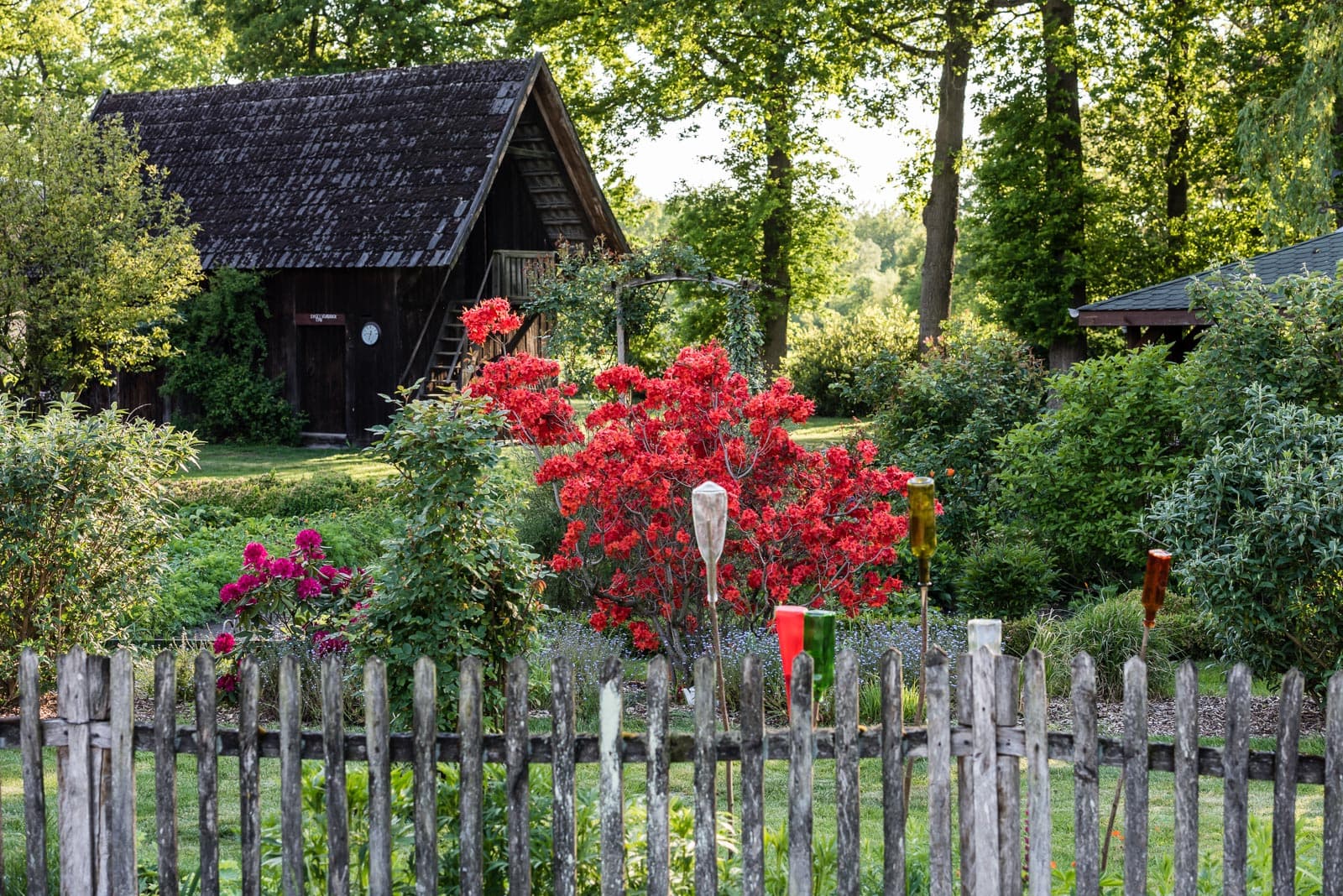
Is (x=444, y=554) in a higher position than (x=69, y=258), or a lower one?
lower

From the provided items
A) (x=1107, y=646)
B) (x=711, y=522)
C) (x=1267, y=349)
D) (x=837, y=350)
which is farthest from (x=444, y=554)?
(x=837, y=350)

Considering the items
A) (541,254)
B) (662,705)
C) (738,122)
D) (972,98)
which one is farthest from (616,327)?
(662,705)

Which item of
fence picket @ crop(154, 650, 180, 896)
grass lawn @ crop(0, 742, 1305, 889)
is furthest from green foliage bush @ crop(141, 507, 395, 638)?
fence picket @ crop(154, 650, 180, 896)

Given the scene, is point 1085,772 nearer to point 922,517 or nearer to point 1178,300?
point 922,517

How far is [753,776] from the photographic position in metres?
3.61

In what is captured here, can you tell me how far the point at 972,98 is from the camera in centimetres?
2478

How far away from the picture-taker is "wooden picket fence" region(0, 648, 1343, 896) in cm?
353

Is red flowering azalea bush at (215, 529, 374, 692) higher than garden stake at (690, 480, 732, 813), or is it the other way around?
garden stake at (690, 480, 732, 813)

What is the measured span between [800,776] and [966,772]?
1.45 feet

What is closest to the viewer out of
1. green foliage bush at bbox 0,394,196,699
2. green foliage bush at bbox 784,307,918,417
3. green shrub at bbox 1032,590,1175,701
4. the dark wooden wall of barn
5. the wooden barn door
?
green foliage bush at bbox 0,394,196,699

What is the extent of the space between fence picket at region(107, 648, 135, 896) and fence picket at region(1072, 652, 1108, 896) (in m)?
2.35

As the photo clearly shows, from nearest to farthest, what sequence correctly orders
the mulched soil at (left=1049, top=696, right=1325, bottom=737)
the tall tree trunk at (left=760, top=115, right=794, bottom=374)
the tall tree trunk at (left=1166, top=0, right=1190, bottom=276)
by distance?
the mulched soil at (left=1049, top=696, right=1325, bottom=737) → the tall tree trunk at (left=1166, top=0, right=1190, bottom=276) → the tall tree trunk at (left=760, top=115, right=794, bottom=374)

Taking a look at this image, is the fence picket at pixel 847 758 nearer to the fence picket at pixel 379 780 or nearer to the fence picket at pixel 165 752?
the fence picket at pixel 379 780

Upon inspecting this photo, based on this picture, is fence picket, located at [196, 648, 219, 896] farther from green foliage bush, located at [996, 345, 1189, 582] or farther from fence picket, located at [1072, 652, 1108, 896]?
green foliage bush, located at [996, 345, 1189, 582]
